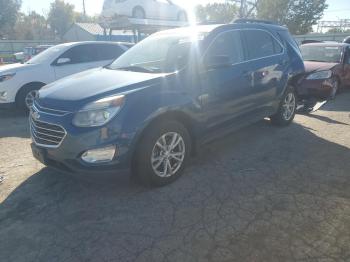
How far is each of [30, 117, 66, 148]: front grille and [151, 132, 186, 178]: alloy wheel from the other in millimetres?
982

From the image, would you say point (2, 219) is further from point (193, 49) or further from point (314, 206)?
point (314, 206)

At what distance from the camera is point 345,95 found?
929cm

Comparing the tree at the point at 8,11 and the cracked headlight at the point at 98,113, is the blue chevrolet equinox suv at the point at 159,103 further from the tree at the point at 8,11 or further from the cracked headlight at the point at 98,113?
the tree at the point at 8,11

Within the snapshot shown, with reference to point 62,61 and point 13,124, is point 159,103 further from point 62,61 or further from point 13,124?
point 62,61

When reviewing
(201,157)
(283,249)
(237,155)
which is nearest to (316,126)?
(237,155)

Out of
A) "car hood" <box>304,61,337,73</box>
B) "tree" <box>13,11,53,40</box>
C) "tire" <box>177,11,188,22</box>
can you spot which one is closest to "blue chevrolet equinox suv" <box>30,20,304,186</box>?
"car hood" <box>304,61,337,73</box>

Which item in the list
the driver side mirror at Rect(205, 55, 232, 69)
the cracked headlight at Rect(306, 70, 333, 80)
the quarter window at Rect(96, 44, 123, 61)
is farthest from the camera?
the quarter window at Rect(96, 44, 123, 61)

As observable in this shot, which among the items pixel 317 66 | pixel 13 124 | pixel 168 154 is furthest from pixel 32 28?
pixel 168 154

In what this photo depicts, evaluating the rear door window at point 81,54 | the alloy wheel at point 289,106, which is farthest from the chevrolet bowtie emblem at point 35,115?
the rear door window at point 81,54

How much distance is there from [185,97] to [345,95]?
7.53 m

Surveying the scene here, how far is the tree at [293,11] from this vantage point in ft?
112

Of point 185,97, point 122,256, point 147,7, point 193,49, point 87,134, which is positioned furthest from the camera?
point 147,7

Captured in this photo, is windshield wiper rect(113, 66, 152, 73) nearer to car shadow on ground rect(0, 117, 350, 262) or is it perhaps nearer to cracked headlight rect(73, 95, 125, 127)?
Result: cracked headlight rect(73, 95, 125, 127)

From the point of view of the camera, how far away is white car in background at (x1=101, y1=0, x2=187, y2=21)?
1620 centimetres
